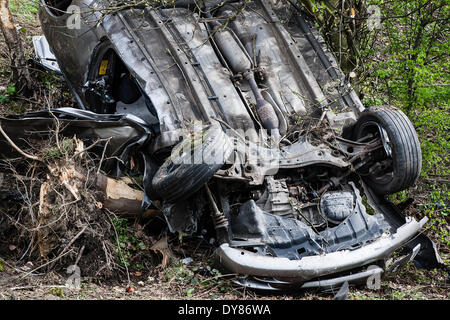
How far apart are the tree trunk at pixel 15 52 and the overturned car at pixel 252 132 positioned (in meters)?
0.70

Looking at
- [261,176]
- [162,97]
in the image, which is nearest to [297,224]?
[261,176]

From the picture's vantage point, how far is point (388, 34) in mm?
6945

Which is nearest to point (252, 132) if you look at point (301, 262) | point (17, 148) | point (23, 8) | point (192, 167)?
point (192, 167)

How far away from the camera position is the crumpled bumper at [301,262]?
4461 millimetres

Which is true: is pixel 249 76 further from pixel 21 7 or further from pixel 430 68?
pixel 21 7

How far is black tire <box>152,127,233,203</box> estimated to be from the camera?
15.2ft

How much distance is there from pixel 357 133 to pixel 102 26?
2810 millimetres

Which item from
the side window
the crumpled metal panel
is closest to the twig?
the crumpled metal panel

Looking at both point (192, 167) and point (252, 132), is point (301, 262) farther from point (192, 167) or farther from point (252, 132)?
point (252, 132)

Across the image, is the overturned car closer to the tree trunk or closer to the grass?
the tree trunk

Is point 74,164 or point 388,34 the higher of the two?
point 388,34

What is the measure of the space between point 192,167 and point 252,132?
1.12 metres

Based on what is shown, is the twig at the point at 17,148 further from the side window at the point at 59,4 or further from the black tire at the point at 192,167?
the side window at the point at 59,4

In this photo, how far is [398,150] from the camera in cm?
514
